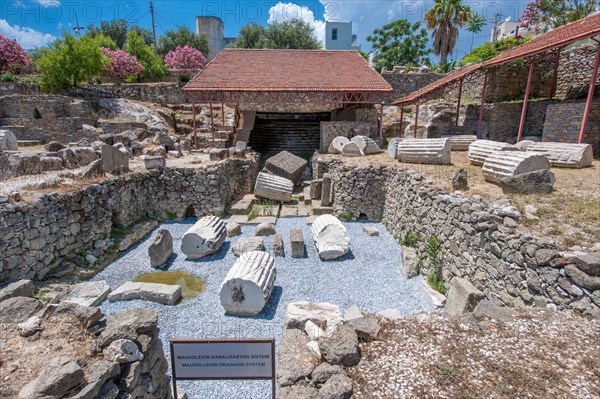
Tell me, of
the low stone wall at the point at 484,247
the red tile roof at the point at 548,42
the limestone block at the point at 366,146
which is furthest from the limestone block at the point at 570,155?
the limestone block at the point at 366,146

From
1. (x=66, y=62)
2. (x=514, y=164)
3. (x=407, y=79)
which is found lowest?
(x=514, y=164)

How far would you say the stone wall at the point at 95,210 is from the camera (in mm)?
6312

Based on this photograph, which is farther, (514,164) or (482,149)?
(482,149)

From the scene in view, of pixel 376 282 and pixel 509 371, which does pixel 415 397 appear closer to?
pixel 509 371

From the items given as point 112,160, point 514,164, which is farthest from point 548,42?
point 112,160

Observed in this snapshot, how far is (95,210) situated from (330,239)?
645 cm

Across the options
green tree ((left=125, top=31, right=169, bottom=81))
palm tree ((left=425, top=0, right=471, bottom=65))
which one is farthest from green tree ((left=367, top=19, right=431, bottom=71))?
green tree ((left=125, top=31, right=169, bottom=81))

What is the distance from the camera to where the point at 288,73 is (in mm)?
18625

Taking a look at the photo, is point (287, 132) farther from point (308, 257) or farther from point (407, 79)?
point (308, 257)

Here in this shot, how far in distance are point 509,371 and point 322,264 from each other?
525cm

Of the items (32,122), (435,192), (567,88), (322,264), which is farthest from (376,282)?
(32,122)

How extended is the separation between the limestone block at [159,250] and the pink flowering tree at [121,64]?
2314 cm

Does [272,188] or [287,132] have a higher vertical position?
[287,132]

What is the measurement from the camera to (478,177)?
28.1 ft
